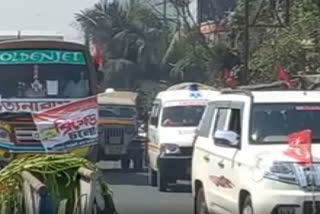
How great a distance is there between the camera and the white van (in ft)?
75.3

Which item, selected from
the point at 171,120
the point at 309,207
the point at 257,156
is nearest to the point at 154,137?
the point at 171,120

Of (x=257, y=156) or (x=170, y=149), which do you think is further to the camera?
(x=170, y=149)

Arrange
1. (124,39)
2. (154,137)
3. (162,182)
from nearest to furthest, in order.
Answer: (162,182) < (154,137) < (124,39)

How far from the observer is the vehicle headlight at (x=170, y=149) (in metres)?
23.0

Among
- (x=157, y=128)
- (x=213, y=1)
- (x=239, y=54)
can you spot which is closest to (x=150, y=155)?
(x=157, y=128)

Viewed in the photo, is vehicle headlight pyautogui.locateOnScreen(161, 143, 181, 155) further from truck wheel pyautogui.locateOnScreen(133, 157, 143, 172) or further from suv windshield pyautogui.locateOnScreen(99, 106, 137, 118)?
suv windshield pyautogui.locateOnScreen(99, 106, 137, 118)

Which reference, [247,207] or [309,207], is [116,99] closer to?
[247,207]

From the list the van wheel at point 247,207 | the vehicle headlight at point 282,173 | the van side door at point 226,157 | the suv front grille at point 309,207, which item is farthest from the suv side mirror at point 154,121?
the suv front grille at point 309,207

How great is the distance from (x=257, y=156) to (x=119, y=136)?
63.3ft

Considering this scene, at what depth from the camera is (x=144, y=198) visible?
2191 cm

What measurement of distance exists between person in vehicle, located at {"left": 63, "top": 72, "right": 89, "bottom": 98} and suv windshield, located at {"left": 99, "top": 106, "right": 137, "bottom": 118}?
1208 centimetres

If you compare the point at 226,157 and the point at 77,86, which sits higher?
the point at 77,86

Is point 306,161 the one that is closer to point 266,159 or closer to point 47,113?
point 266,159

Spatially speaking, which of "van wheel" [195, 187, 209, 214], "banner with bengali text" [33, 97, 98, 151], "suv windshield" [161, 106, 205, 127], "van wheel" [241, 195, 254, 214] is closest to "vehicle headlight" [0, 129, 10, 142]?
"banner with bengali text" [33, 97, 98, 151]
